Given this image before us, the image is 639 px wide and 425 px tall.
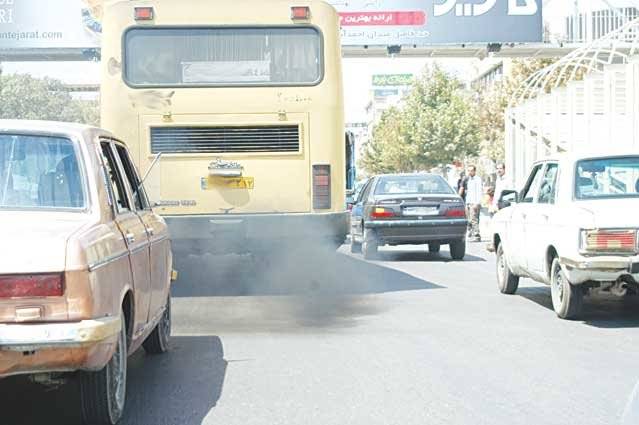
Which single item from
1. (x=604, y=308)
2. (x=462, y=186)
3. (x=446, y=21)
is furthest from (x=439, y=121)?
(x=604, y=308)

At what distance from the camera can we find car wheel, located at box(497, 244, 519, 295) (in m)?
12.0

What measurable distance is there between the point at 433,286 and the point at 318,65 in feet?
10.7

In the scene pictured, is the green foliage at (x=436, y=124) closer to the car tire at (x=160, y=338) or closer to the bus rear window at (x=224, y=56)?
the bus rear window at (x=224, y=56)

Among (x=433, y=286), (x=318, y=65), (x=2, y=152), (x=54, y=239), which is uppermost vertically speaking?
(x=318, y=65)

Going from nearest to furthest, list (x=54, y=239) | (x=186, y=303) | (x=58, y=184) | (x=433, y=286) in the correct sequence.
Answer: (x=54, y=239) < (x=58, y=184) < (x=186, y=303) < (x=433, y=286)

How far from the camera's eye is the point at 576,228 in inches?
359

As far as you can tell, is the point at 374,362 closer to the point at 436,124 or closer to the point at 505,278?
the point at 505,278

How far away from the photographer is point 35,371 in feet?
16.4

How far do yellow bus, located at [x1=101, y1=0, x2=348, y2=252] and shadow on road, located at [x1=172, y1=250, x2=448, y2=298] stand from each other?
66cm

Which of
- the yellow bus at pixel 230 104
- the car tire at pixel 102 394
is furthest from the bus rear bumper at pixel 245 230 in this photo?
the car tire at pixel 102 394

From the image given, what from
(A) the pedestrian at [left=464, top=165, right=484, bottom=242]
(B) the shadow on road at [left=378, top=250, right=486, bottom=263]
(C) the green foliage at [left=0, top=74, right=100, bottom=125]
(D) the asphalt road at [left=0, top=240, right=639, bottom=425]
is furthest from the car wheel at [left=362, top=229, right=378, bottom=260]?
(C) the green foliage at [left=0, top=74, right=100, bottom=125]

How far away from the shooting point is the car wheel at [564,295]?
949cm

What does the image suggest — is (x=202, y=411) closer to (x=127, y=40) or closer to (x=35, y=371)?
(x=35, y=371)

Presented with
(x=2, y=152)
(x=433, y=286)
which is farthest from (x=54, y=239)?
(x=433, y=286)
